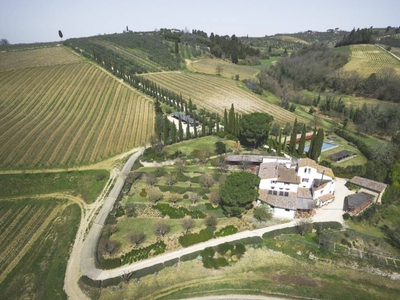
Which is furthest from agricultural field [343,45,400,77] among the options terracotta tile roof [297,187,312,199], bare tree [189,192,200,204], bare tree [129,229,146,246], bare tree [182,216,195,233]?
bare tree [129,229,146,246]

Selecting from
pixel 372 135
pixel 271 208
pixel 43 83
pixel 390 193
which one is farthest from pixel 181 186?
pixel 43 83

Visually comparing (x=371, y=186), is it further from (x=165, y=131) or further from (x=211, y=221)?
(x=165, y=131)

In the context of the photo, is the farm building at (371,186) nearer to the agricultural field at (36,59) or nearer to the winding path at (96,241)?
the winding path at (96,241)

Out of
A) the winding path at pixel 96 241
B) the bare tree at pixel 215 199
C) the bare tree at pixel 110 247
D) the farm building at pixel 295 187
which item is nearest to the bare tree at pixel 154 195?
the winding path at pixel 96 241

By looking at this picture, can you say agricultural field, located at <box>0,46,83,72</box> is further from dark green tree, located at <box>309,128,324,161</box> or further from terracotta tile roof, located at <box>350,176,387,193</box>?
terracotta tile roof, located at <box>350,176,387,193</box>

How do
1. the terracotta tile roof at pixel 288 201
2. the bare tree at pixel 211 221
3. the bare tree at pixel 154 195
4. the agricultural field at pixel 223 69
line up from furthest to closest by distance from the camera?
the agricultural field at pixel 223 69 → the bare tree at pixel 154 195 → the terracotta tile roof at pixel 288 201 → the bare tree at pixel 211 221

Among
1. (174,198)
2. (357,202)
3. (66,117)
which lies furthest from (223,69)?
(357,202)
